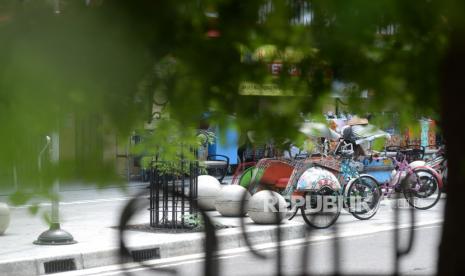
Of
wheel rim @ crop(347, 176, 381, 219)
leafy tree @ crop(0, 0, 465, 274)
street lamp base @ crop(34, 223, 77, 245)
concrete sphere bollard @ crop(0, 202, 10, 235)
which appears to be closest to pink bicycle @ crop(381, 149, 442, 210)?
wheel rim @ crop(347, 176, 381, 219)

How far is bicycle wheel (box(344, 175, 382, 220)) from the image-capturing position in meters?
13.4

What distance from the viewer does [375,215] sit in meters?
14.2

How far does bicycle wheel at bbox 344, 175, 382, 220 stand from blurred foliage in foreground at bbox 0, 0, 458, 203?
11445mm

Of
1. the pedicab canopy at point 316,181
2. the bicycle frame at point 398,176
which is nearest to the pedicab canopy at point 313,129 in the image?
the pedicab canopy at point 316,181

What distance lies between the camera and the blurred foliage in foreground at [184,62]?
163cm

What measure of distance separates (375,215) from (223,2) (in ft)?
42.1

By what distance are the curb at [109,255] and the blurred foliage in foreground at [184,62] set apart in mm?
5424

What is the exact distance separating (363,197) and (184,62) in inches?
481

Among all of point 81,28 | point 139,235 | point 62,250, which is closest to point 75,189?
point 81,28

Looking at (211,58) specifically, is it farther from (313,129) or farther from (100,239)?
(100,239)

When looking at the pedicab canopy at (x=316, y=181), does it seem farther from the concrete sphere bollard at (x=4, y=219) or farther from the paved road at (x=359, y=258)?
the concrete sphere bollard at (x=4, y=219)

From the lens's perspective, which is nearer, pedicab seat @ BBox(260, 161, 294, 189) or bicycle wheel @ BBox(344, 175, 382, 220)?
bicycle wheel @ BBox(344, 175, 382, 220)

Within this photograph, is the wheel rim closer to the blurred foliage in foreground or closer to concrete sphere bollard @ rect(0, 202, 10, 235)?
concrete sphere bollard @ rect(0, 202, 10, 235)

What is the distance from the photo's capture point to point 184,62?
1.78 m
